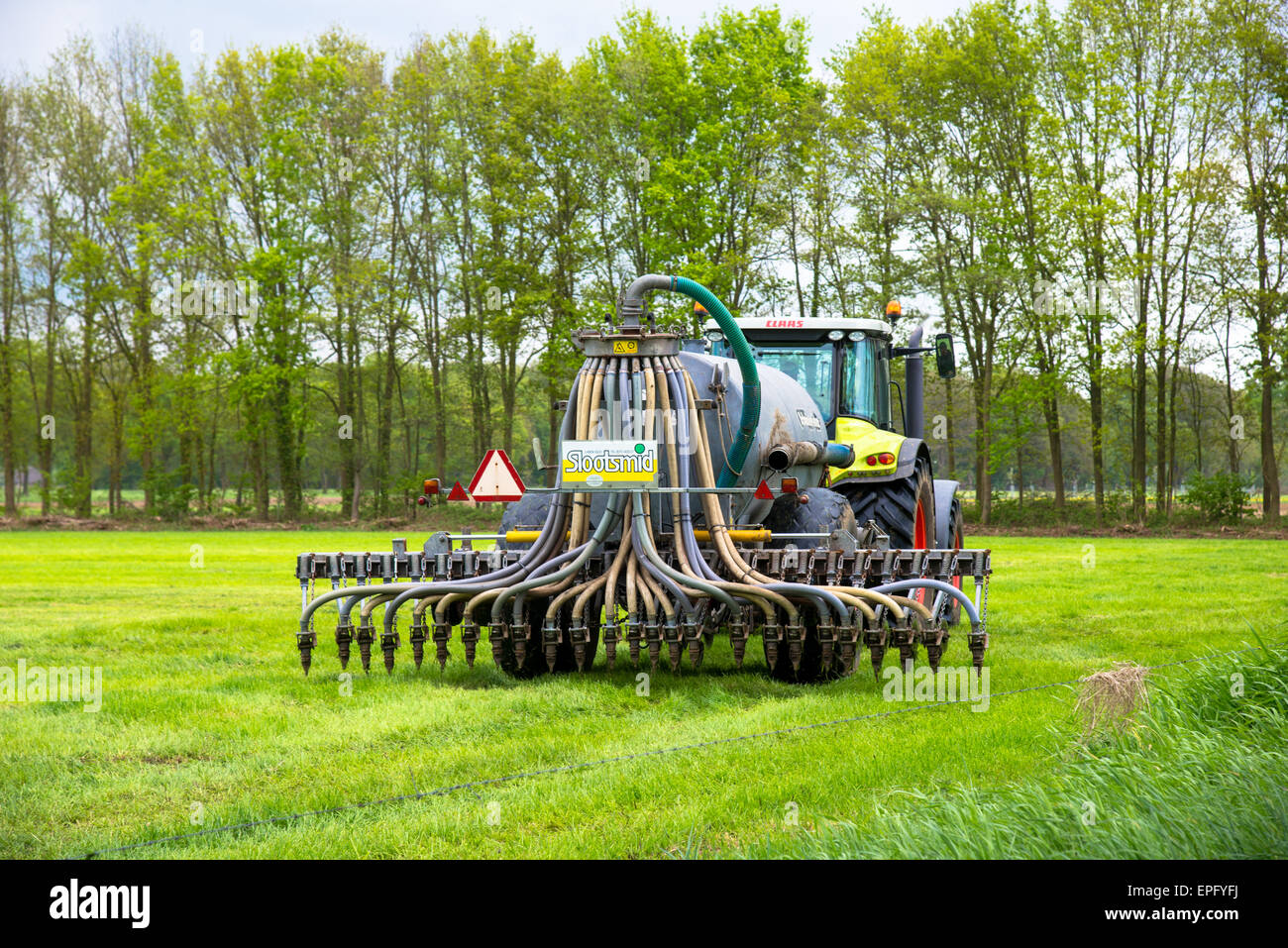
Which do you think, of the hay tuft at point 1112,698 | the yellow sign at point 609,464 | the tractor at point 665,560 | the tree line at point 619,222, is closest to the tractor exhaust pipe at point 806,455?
the tractor at point 665,560

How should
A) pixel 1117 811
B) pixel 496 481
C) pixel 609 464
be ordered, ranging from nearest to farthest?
1. pixel 1117 811
2. pixel 609 464
3. pixel 496 481

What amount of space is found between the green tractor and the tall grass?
4745mm

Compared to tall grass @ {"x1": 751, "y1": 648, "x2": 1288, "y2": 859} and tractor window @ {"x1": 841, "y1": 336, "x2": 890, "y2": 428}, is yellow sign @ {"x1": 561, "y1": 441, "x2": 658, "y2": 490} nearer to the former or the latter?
tall grass @ {"x1": 751, "y1": 648, "x2": 1288, "y2": 859}

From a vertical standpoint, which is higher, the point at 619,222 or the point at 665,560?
the point at 619,222

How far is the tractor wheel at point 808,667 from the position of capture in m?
7.05

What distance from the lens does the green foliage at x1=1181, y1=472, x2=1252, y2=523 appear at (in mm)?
26953

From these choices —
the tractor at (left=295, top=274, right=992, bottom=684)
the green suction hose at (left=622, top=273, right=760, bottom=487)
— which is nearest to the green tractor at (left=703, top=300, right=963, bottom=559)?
the tractor at (left=295, top=274, right=992, bottom=684)

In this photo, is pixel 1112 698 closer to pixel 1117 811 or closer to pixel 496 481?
pixel 1117 811

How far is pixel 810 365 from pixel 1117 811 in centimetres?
684

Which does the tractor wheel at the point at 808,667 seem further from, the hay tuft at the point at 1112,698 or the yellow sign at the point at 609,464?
the hay tuft at the point at 1112,698

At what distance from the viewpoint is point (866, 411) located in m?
10.4

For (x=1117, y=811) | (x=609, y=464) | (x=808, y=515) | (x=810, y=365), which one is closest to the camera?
(x=1117, y=811)

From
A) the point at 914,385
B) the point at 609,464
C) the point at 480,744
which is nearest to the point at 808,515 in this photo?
the point at 609,464

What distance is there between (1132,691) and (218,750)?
4108 millimetres
